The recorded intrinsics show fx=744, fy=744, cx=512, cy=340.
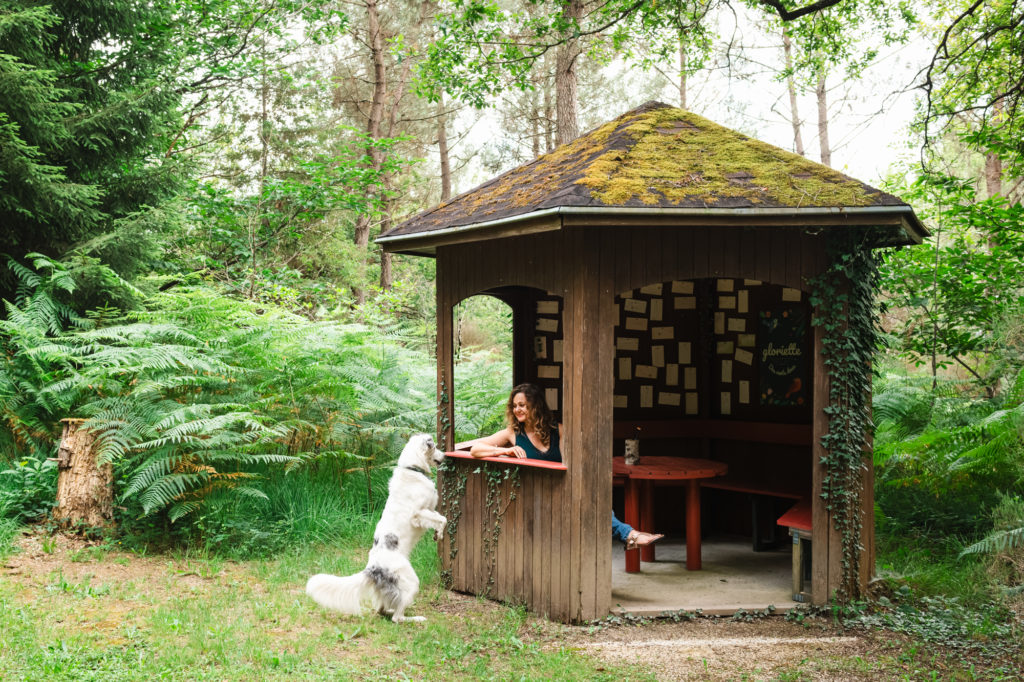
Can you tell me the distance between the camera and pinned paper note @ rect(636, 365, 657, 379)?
8.64 m

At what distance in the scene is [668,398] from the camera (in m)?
8.70

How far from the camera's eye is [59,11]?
1019cm

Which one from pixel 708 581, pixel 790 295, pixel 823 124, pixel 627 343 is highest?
pixel 823 124

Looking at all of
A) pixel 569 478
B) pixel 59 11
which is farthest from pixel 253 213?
pixel 569 478

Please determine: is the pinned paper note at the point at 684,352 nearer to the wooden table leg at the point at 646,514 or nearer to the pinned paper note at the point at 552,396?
the pinned paper note at the point at 552,396

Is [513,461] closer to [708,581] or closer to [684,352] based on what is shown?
[708,581]

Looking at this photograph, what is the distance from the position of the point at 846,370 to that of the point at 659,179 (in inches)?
82.8

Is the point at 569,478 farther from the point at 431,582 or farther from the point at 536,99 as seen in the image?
the point at 536,99

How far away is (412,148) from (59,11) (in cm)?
1203

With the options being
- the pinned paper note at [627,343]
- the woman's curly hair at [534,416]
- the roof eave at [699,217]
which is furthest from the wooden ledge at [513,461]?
the pinned paper note at [627,343]

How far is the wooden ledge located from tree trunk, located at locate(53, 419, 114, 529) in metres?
3.78

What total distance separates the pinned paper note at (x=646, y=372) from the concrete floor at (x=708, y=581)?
188 centimetres

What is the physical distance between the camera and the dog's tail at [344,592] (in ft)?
17.6

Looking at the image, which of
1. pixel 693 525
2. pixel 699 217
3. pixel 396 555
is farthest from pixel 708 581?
pixel 699 217
